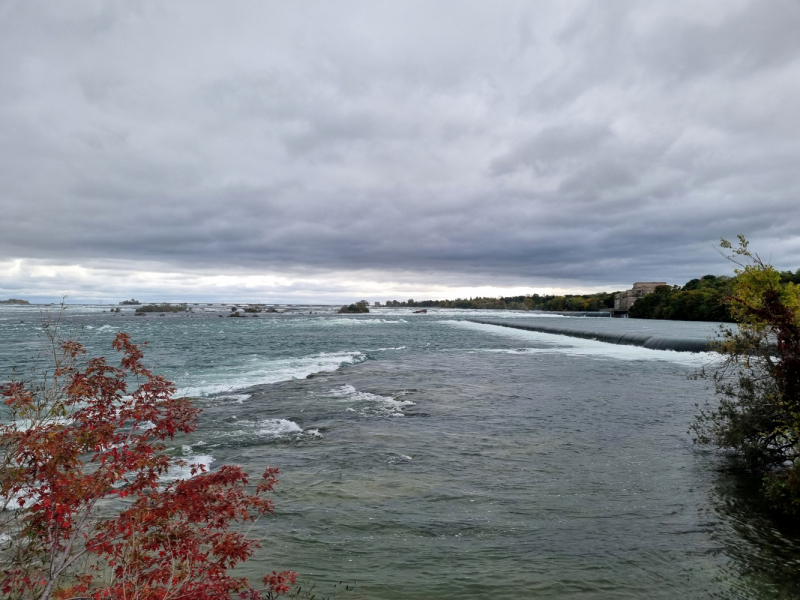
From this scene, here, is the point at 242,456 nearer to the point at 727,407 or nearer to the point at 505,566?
the point at 505,566

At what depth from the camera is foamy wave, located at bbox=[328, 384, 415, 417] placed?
1858 centimetres

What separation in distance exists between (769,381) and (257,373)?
86.5 feet

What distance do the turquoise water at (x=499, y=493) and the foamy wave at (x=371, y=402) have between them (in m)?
0.12

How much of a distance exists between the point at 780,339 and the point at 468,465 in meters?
7.11

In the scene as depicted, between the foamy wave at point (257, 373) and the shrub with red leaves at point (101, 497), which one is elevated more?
the shrub with red leaves at point (101, 497)

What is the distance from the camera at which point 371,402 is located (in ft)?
67.3

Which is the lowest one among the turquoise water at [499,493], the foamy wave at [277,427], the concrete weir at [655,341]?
the foamy wave at [277,427]

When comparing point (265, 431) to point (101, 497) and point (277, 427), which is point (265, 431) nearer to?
point (277, 427)

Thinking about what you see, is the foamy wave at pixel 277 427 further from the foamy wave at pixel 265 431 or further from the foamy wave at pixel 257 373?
the foamy wave at pixel 257 373

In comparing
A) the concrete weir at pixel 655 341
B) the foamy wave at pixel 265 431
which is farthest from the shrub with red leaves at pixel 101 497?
the concrete weir at pixel 655 341

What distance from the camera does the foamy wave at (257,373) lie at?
24453 mm

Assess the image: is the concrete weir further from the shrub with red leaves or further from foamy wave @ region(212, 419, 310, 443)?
the shrub with red leaves

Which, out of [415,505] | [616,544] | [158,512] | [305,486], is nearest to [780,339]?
[616,544]

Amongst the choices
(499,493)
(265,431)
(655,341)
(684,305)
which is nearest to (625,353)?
(655,341)
